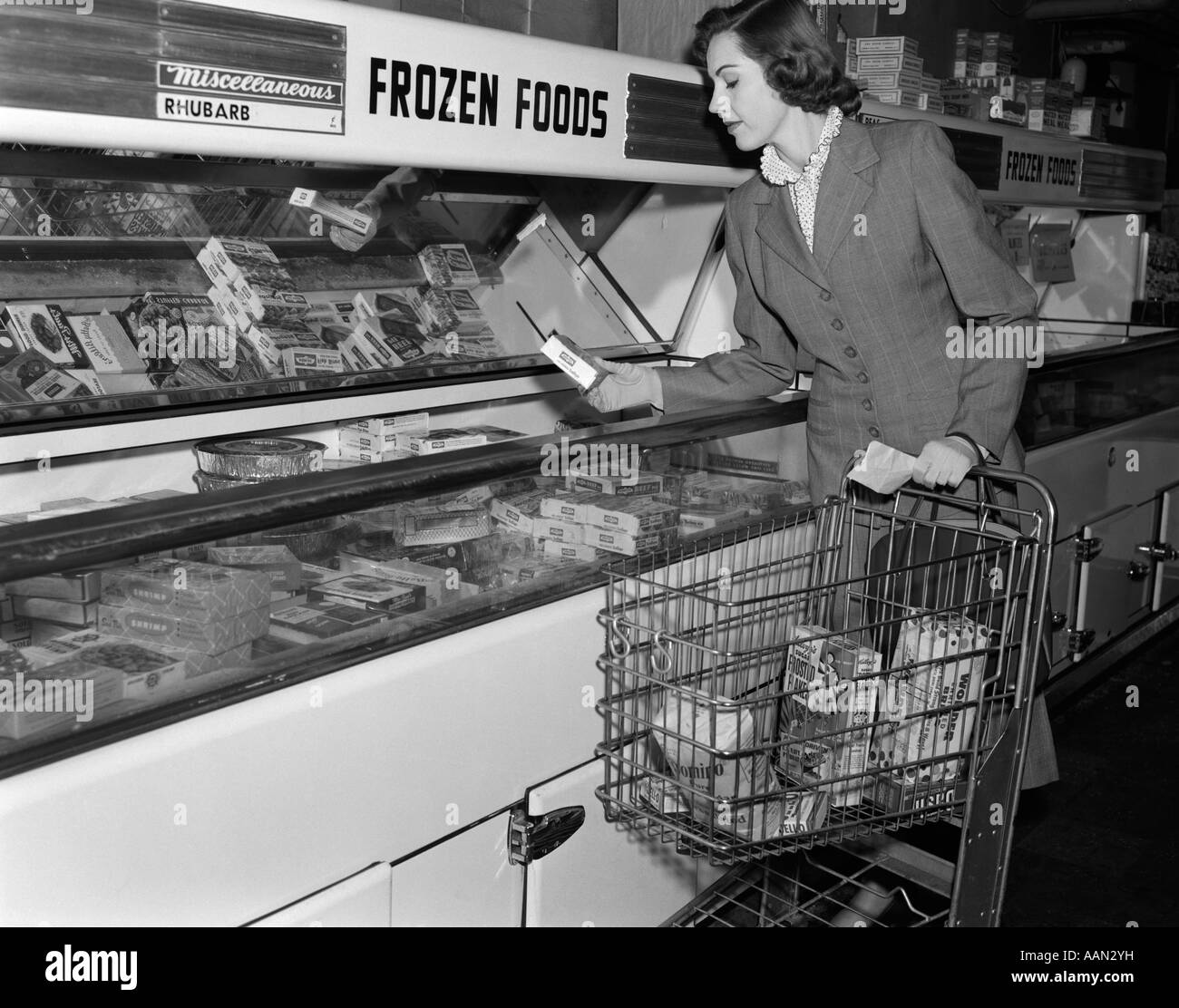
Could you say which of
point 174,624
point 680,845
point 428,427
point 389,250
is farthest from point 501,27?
point 680,845

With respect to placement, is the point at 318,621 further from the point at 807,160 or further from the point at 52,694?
the point at 807,160

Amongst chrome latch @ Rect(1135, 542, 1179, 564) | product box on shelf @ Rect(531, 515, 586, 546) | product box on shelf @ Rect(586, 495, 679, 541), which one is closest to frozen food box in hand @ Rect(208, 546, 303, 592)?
product box on shelf @ Rect(531, 515, 586, 546)

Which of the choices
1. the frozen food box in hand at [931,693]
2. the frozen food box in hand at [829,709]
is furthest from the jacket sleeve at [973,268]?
the frozen food box in hand at [829,709]

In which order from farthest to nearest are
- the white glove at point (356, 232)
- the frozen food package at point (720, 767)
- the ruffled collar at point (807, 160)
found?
the white glove at point (356, 232) < the ruffled collar at point (807, 160) < the frozen food package at point (720, 767)

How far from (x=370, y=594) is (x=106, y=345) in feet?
3.48

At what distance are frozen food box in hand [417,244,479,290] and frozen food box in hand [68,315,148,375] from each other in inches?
38.9

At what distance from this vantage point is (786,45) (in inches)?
93.5

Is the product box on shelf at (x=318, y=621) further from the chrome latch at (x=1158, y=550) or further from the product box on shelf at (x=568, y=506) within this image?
the chrome latch at (x=1158, y=550)

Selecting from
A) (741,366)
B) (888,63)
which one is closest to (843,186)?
(741,366)

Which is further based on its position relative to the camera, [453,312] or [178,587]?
[453,312]

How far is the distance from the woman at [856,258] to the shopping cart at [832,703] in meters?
0.16

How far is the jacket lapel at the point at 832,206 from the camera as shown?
8.04ft

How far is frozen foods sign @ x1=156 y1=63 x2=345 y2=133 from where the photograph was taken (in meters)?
1.93

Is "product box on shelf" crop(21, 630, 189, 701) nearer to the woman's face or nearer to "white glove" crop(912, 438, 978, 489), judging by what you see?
"white glove" crop(912, 438, 978, 489)
